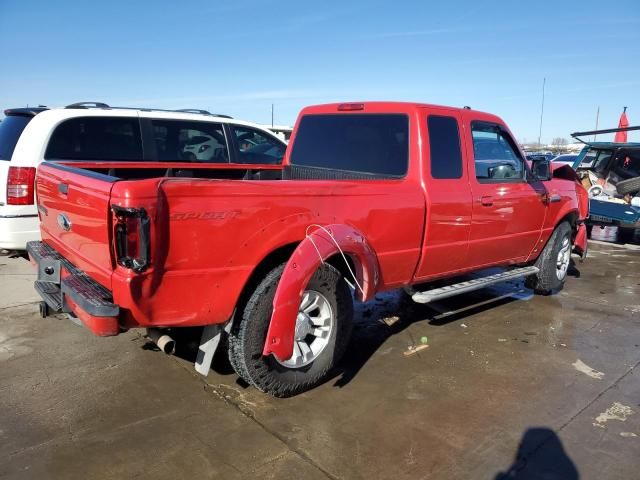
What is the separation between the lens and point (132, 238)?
2.55 m

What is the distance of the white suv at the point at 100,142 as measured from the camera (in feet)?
16.6

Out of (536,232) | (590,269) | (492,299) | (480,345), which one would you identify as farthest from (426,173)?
(590,269)

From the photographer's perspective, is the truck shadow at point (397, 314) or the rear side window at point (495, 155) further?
the rear side window at point (495, 155)

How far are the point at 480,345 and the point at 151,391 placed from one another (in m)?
2.67

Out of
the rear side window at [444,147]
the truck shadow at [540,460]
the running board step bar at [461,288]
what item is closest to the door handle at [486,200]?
the rear side window at [444,147]

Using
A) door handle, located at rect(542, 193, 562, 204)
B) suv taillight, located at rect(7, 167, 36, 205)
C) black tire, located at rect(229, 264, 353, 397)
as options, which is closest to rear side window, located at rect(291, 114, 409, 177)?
black tire, located at rect(229, 264, 353, 397)

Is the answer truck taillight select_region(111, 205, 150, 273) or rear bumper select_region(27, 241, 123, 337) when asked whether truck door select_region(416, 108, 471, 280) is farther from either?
rear bumper select_region(27, 241, 123, 337)

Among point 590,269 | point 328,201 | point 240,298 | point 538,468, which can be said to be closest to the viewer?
point 538,468

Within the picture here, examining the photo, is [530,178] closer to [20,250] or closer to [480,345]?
[480,345]

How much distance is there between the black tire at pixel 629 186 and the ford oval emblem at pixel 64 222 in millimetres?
10104

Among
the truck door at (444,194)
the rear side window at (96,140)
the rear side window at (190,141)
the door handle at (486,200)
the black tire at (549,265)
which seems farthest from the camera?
the rear side window at (190,141)

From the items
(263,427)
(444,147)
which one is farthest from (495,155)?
(263,427)

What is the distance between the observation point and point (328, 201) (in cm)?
333

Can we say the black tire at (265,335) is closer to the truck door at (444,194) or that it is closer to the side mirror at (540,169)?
the truck door at (444,194)
